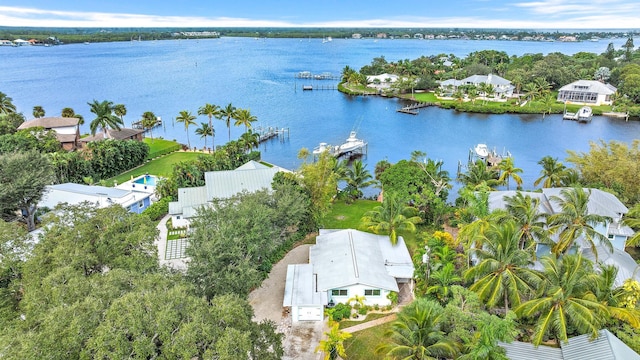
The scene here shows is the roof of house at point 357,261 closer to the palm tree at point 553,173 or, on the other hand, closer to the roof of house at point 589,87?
the palm tree at point 553,173

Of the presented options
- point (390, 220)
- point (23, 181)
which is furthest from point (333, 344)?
point (23, 181)

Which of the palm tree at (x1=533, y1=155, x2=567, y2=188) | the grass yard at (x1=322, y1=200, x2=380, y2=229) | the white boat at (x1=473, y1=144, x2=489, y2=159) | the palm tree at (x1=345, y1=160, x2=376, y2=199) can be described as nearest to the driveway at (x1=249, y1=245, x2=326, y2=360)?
the grass yard at (x1=322, y1=200, x2=380, y2=229)

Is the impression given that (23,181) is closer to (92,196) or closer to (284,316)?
(92,196)

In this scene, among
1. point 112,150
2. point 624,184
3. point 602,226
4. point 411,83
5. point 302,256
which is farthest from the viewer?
point 411,83

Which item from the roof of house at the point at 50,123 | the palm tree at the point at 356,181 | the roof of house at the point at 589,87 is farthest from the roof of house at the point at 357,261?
the roof of house at the point at 589,87

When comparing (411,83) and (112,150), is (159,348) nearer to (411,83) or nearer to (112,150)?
(112,150)

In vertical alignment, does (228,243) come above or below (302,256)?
above

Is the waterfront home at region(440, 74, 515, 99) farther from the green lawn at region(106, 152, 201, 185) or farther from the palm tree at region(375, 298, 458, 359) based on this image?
the palm tree at region(375, 298, 458, 359)

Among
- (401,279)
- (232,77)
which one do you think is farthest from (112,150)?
(232,77)
